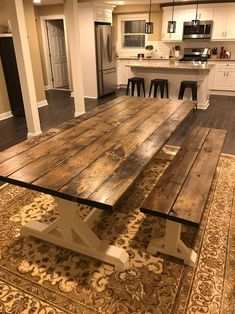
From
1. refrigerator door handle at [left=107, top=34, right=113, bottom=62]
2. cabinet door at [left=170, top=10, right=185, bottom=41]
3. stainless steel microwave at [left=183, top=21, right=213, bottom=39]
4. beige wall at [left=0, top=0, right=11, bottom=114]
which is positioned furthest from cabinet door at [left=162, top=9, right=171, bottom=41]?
beige wall at [left=0, top=0, right=11, bottom=114]

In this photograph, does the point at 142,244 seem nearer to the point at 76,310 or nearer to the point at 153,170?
the point at 76,310

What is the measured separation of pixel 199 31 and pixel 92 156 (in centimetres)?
627

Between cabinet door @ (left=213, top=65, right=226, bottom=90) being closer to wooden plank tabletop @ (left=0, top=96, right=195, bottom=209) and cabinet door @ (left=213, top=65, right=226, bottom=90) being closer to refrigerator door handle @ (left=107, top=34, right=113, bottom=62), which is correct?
refrigerator door handle @ (left=107, top=34, right=113, bottom=62)

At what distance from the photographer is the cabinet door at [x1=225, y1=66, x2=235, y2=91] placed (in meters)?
6.52

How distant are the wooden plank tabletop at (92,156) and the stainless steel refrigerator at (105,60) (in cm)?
419

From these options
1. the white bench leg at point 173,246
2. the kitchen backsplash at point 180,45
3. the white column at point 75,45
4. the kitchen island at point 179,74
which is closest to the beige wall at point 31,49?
the white column at point 75,45

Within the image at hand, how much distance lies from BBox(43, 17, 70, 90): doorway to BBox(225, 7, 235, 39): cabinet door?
4353 millimetres

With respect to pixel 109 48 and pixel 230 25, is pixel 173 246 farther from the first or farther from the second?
pixel 230 25

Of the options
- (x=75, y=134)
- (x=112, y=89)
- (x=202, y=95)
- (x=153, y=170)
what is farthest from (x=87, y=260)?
(x=112, y=89)

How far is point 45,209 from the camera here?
8.09 feet

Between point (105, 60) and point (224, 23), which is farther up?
point (224, 23)

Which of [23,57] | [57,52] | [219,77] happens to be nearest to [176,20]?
[219,77]

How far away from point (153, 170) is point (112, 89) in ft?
15.4

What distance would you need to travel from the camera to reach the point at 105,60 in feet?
22.0
